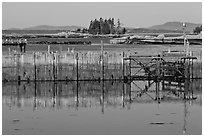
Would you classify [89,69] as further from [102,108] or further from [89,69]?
[102,108]

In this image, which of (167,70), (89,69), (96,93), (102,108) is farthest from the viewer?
(167,70)

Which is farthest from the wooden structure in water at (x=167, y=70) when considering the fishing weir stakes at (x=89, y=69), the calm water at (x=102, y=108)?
the calm water at (x=102, y=108)

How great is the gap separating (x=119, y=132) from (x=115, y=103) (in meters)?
8.23

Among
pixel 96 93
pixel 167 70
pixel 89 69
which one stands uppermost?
pixel 89 69

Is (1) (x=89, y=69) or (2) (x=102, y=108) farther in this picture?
(1) (x=89, y=69)

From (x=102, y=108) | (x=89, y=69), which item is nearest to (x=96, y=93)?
(x=102, y=108)

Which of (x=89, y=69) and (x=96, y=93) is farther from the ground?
(x=89, y=69)

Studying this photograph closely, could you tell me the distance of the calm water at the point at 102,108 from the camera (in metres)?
22.3

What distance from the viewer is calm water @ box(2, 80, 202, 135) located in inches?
878

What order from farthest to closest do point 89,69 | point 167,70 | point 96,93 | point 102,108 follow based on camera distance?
point 167,70 → point 89,69 → point 96,93 → point 102,108

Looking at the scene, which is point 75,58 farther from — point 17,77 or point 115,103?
point 115,103

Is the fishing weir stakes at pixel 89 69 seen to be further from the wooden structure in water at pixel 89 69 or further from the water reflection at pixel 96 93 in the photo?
the water reflection at pixel 96 93

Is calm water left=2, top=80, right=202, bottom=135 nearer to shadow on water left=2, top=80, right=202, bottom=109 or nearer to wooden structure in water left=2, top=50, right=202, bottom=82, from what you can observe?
shadow on water left=2, top=80, right=202, bottom=109

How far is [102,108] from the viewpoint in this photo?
27.6m
